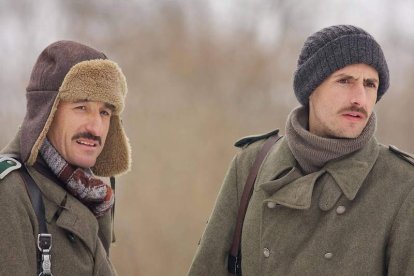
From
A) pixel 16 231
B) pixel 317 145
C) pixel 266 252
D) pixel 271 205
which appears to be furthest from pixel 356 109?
pixel 16 231

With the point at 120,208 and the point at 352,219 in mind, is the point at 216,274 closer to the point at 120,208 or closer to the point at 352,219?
the point at 352,219

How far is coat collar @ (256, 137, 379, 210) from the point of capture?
214 cm

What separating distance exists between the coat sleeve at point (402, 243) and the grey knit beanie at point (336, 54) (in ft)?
1.55

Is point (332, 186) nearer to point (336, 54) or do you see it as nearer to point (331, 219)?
point (331, 219)

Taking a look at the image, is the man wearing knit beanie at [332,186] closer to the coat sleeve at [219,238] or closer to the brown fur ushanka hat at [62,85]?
the coat sleeve at [219,238]

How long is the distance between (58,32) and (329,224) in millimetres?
4707

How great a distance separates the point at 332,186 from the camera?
7.13 ft

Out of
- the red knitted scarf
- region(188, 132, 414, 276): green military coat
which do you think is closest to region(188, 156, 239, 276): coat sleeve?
region(188, 132, 414, 276): green military coat

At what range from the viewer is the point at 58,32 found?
6242 mm

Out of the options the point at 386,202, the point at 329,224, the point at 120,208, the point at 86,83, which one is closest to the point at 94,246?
the point at 86,83

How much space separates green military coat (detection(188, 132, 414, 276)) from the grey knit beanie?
0.88 ft

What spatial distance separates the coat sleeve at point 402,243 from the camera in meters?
1.98

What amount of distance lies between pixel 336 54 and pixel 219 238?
0.82 meters

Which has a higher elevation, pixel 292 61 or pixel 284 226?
pixel 292 61
